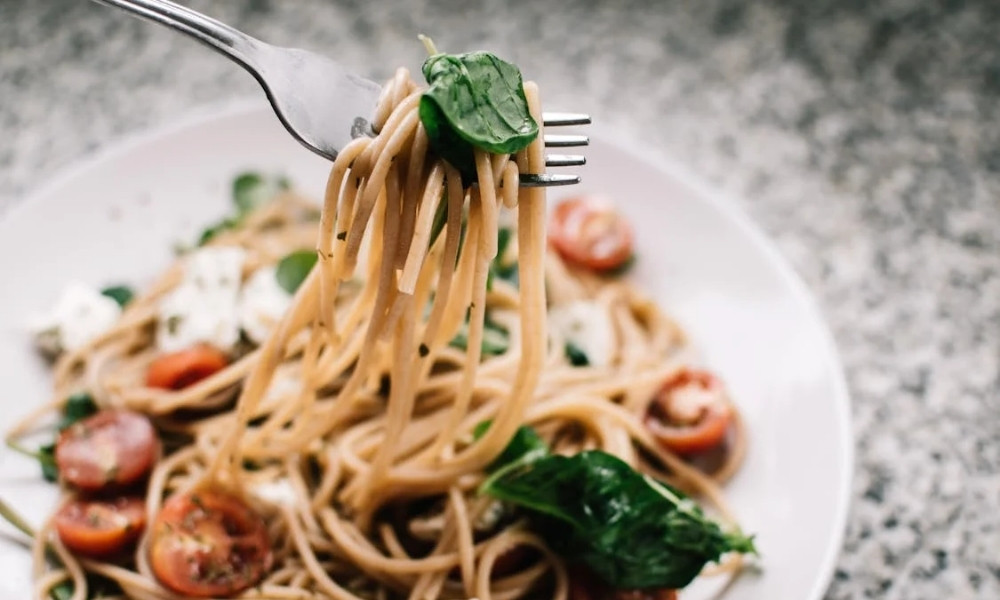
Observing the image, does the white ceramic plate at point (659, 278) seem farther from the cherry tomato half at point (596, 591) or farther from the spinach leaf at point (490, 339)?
the spinach leaf at point (490, 339)

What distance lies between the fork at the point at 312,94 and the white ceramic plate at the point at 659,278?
1085 millimetres

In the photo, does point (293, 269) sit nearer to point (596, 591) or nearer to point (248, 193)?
point (248, 193)

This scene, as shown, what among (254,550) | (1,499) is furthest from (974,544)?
(1,499)

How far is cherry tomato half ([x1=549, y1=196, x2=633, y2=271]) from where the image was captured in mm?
3090

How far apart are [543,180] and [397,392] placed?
2.06 feet

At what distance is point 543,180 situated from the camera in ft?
6.32

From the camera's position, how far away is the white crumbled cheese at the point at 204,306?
2824mm

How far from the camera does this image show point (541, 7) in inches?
164

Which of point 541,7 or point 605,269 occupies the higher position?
point 541,7

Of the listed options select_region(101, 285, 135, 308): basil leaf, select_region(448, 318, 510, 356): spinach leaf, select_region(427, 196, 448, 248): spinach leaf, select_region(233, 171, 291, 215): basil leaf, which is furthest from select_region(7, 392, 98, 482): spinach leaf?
select_region(427, 196, 448, 248): spinach leaf

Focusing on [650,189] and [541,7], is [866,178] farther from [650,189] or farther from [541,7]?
[541,7]

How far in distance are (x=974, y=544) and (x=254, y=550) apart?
190cm

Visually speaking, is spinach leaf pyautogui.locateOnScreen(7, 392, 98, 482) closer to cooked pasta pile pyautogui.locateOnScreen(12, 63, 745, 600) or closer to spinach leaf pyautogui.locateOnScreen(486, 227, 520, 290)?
cooked pasta pile pyautogui.locateOnScreen(12, 63, 745, 600)

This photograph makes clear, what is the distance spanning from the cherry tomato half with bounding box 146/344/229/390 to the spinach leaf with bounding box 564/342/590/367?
1.00m
